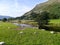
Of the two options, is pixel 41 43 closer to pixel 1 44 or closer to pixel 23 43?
pixel 23 43

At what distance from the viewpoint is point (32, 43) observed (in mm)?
32312

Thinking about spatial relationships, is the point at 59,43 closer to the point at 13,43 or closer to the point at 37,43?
the point at 37,43

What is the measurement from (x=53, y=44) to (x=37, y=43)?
279 centimetres

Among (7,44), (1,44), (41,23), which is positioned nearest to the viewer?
(1,44)

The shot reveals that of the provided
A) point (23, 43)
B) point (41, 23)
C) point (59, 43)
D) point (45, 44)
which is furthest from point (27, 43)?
point (41, 23)

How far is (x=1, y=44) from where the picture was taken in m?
27.5

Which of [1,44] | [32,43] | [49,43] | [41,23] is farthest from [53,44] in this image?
[41,23]

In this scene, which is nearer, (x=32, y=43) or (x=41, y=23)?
(x=32, y=43)

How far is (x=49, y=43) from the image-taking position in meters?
32.2

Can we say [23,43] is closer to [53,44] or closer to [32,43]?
[32,43]

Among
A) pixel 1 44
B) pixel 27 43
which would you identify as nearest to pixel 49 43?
pixel 27 43

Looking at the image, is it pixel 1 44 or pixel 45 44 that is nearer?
pixel 1 44

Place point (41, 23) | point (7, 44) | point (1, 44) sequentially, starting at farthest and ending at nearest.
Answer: point (41, 23), point (7, 44), point (1, 44)

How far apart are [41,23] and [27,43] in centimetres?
5473
